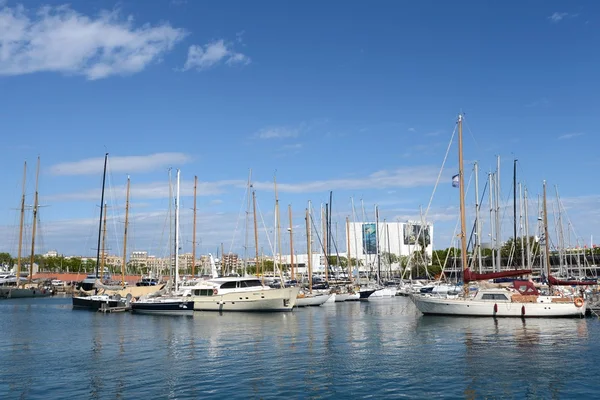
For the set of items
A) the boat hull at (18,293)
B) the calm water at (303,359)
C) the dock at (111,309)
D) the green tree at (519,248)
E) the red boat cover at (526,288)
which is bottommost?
the calm water at (303,359)

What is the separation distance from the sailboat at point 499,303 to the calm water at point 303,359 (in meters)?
1.88

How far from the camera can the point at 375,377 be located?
74.5ft

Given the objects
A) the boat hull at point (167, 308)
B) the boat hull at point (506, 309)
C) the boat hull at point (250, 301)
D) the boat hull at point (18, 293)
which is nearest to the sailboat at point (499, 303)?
the boat hull at point (506, 309)

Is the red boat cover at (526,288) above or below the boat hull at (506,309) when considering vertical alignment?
above

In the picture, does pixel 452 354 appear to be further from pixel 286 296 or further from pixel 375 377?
pixel 286 296

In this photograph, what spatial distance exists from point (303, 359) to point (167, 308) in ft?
95.1

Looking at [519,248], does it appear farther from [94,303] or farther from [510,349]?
[510,349]

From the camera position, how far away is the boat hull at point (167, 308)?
52.1 meters

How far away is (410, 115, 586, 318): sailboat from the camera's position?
4506 centimetres

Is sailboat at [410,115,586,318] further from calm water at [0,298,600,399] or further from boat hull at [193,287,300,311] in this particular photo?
boat hull at [193,287,300,311]

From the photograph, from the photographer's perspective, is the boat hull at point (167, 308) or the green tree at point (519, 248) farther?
the green tree at point (519, 248)

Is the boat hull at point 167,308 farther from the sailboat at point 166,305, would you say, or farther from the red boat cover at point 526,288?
the red boat cover at point 526,288

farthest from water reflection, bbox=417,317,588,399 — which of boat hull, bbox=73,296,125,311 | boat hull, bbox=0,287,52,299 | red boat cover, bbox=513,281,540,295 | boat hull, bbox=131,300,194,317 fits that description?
boat hull, bbox=0,287,52,299

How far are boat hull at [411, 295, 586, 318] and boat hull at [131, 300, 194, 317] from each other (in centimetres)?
2256
